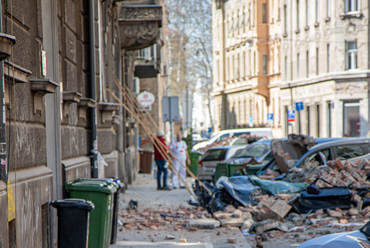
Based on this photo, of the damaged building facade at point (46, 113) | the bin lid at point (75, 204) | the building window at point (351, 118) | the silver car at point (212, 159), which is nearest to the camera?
the damaged building facade at point (46, 113)

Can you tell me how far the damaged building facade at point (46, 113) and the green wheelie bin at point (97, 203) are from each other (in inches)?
10.1

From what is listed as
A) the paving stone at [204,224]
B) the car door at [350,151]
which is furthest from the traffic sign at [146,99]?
the paving stone at [204,224]

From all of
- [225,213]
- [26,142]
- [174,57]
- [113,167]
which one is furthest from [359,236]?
[174,57]

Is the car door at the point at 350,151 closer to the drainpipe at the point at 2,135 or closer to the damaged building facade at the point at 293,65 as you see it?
the drainpipe at the point at 2,135

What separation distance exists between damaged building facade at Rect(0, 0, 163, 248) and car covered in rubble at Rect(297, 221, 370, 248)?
99.1 inches

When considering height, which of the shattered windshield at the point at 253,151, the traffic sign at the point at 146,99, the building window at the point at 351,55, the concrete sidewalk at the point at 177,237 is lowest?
the concrete sidewalk at the point at 177,237

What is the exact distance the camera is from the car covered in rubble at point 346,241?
4585 millimetres

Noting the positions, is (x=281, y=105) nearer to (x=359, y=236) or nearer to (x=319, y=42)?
(x=319, y=42)

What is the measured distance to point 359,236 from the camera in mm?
4746

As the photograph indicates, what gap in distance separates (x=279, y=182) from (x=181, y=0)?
45.3 meters

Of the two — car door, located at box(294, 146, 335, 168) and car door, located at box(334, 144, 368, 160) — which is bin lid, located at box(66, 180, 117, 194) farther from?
car door, located at box(334, 144, 368, 160)

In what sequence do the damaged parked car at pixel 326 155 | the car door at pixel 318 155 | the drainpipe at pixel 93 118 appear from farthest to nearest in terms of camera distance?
the car door at pixel 318 155, the damaged parked car at pixel 326 155, the drainpipe at pixel 93 118

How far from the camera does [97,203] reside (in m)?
7.30

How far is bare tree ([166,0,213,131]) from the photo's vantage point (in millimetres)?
56022
